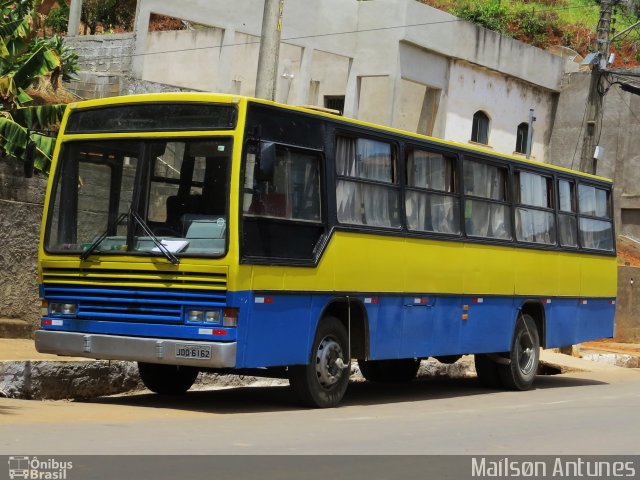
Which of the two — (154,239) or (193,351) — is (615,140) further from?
(193,351)

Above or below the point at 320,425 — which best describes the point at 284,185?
above

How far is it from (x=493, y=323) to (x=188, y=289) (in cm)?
589

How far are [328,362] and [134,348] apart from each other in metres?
2.27

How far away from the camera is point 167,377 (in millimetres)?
13273

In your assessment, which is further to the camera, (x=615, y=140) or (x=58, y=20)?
(x=58, y=20)

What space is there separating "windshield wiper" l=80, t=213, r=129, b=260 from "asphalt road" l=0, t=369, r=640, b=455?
1511 mm

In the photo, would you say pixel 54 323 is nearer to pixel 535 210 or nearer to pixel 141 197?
pixel 141 197

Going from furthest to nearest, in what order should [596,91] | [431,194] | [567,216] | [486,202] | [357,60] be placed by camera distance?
[357,60] → [596,91] → [567,216] → [486,202] → [431,194]

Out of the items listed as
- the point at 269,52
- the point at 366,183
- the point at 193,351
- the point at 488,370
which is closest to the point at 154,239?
the point at 193,351

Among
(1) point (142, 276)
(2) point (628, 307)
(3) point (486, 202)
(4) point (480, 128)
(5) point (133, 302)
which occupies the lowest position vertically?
(5) point (133, 302)

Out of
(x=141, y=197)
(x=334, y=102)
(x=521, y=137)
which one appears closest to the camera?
(x=141, y=197)

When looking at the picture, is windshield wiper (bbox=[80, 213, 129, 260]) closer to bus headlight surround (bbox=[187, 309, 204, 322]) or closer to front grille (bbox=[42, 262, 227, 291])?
front grille (bbox=[42, 262, 227, 291])
